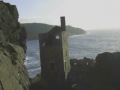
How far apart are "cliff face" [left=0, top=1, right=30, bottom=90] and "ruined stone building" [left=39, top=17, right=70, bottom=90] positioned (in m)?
15.1

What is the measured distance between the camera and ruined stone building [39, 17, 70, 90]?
136ft

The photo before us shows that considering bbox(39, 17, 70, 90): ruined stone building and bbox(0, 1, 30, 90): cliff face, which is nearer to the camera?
bbox(0, 1, 30, 90): cliff face

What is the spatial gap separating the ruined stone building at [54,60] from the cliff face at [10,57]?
1511 centimetres

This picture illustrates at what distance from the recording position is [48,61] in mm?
42375

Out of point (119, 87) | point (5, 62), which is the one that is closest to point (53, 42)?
point (119, 87)

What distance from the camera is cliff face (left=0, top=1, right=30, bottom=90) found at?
618 inches

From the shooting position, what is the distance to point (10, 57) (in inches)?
693

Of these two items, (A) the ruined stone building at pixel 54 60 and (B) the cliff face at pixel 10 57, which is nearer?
(B) the cliff face at pixel 10 57

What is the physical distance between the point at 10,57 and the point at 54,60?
24.5 m

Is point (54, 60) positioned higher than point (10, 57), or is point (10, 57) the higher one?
point (10, 57)

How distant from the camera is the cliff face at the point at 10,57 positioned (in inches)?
618

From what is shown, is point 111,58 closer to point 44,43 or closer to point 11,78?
point 44,43

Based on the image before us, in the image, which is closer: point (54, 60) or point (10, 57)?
point (10, 57)

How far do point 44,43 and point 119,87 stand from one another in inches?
677
